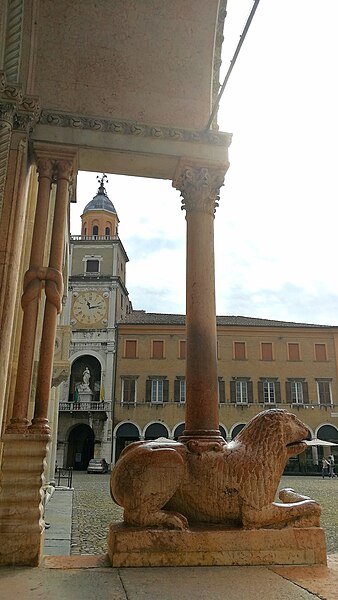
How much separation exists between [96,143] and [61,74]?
0.92 m

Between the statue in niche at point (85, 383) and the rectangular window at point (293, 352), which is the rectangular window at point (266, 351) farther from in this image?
the statue in niche at point (85, 383)

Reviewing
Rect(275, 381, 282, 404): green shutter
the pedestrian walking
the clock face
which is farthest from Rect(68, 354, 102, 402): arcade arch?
the pedestrian walking

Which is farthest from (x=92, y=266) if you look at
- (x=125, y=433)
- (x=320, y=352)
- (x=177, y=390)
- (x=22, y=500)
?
(x=22, y=500)

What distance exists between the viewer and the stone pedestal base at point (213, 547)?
3.58 meters

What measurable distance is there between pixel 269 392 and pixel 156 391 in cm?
825

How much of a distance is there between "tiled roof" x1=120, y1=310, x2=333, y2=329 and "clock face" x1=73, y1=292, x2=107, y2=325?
187cm

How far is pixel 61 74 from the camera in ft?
17.4

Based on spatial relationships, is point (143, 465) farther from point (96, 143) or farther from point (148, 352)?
point (148, 352)

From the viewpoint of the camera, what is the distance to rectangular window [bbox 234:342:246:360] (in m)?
36.8

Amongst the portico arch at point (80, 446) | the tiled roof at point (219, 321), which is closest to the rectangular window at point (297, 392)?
the tiled roof at point (219, 321)

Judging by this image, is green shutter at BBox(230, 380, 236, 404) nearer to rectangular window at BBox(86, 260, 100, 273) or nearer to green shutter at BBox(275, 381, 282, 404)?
green shutter at BBox(275, 381, 282, 404)

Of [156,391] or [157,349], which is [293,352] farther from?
[156,391]

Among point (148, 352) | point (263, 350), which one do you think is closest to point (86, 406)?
point (148, 352)

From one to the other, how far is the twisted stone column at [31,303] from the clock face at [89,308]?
33061 mm
